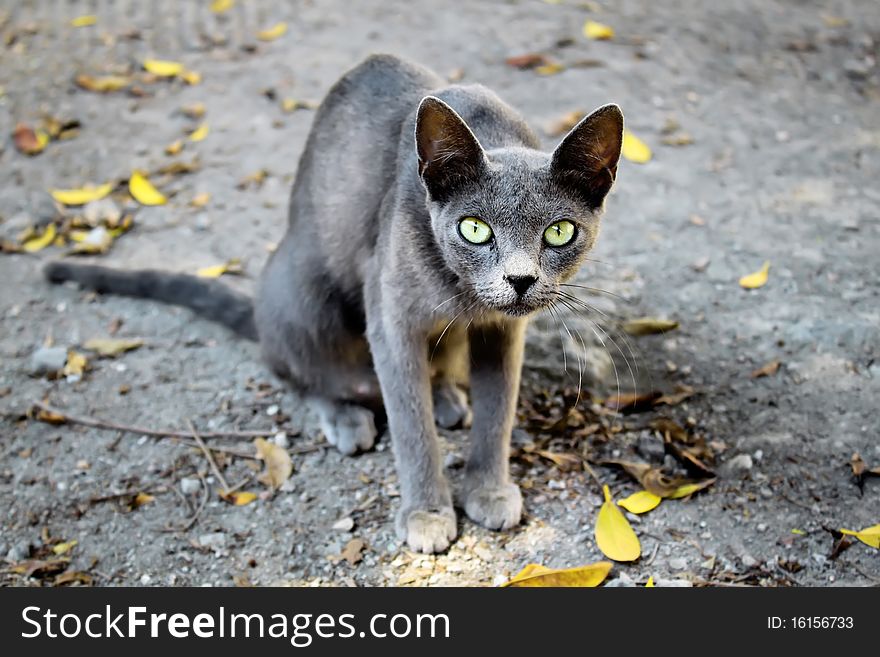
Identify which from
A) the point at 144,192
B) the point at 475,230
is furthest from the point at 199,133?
the point at 475,230

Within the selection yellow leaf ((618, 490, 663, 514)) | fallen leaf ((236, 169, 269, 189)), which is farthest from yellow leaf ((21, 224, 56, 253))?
yellow leaf ((618, 490, 663, 514))

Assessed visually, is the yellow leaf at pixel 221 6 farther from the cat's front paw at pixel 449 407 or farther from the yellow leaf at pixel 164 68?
the cat's front paw at pixel 449 407

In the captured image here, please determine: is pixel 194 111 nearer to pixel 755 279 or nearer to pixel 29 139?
pixel 29 139

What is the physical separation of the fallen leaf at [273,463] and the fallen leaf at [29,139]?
2.40 meters

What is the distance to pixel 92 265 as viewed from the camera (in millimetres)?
4008

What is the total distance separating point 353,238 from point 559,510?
106 cm

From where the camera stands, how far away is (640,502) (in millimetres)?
2961

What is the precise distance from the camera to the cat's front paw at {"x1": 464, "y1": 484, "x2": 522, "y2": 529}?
2900 millimetres

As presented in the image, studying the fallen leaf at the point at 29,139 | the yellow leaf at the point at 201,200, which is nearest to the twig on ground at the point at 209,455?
the yellow leaf at the point at 201,200

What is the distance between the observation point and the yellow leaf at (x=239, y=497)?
312 cm

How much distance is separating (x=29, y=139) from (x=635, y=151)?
2940 millimetres

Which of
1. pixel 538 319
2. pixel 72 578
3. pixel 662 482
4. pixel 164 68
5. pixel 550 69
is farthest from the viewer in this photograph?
pixel 164 68

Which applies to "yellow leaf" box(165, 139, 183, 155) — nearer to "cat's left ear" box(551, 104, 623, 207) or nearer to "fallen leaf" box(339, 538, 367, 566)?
"fallen leaf" box(339, 538, 367, 566)
